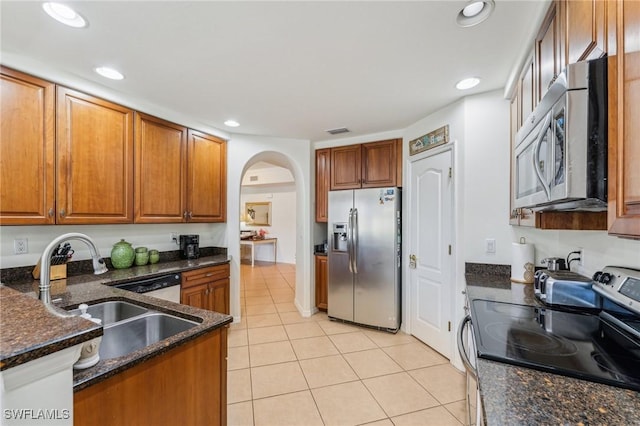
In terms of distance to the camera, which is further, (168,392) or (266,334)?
(266,334)

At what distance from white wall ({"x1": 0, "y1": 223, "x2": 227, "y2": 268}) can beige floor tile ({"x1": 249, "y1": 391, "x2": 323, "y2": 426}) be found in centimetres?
196

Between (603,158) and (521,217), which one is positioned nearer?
(603,158)

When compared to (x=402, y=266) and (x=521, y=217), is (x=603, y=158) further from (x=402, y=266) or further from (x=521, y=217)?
(x=402, y=266)

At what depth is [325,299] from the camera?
12.7ft

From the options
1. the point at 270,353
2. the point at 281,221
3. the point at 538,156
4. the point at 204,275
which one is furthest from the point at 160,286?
the point at 281,221

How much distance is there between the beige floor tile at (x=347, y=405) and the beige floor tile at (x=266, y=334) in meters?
1.01

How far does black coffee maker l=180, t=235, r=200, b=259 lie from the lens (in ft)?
10.5

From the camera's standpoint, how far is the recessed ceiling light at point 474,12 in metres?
1.38

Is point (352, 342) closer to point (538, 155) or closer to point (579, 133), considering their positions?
point (538, 155)

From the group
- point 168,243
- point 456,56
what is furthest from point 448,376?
point 168,243

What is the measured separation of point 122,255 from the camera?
8.55 ft

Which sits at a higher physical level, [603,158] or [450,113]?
[450,113]

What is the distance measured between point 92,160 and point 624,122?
304cm

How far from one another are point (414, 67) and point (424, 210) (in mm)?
1496
